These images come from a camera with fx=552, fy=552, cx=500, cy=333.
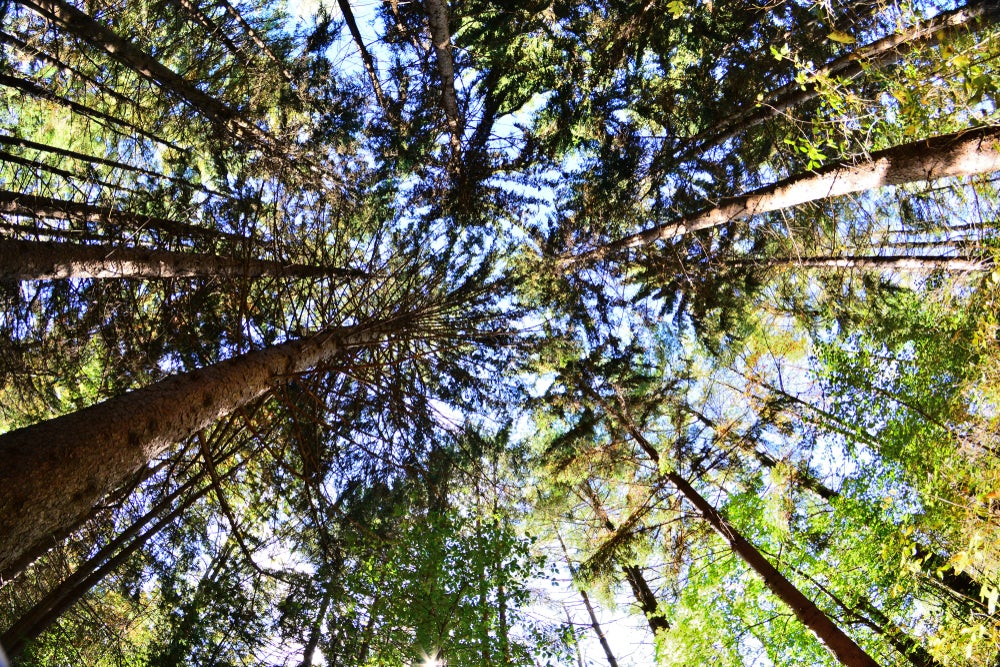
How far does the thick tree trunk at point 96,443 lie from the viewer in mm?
2711

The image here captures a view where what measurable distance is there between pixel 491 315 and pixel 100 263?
4.50 metres

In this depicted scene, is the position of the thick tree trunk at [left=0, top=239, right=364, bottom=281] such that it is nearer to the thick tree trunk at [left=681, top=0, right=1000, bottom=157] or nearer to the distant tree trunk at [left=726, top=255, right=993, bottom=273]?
the thick tree trunk at [left=681, top=0, right=1000, bottom=157]

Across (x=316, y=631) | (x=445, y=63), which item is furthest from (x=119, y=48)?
(x=316, y=631)

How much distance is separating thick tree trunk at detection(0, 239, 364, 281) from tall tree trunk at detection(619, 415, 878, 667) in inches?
221

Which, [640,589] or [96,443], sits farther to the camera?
[640,589]

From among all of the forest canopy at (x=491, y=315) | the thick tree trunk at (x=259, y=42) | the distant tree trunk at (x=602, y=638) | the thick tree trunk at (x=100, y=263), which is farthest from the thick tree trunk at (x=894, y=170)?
the distant tree trunk at (x=602, y=638)

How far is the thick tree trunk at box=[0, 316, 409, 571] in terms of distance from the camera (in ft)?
8.89

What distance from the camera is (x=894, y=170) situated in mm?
4066

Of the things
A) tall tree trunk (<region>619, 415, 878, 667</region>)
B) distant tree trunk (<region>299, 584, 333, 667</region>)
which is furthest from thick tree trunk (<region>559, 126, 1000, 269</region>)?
distant tree trunk (<region>299, 584, 333, 667</region>)

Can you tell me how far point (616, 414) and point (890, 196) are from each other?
5.33 metres

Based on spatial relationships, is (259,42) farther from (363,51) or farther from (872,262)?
(872,262)

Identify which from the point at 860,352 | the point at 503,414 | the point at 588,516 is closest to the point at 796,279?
the point at 860,352

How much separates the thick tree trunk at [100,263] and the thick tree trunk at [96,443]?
922mm

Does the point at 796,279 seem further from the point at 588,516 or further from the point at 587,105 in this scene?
the point at 588,516
